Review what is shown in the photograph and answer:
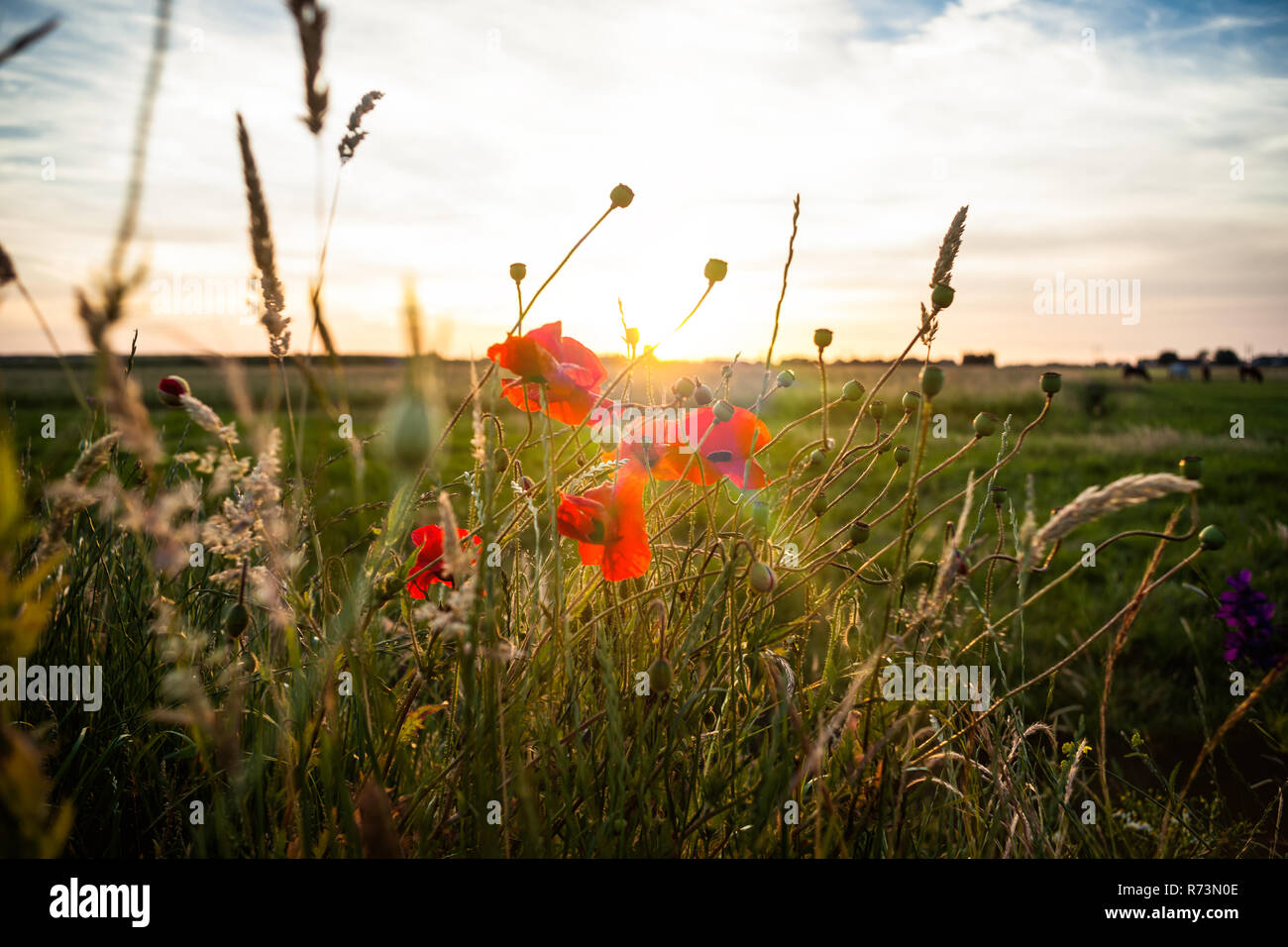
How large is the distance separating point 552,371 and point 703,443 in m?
0.27

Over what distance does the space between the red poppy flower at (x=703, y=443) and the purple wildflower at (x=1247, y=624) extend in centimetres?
182

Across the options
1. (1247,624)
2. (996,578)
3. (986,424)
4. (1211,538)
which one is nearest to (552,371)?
(986,424)

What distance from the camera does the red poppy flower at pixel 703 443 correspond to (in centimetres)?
126

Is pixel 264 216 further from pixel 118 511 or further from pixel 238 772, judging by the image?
pixel 118 511

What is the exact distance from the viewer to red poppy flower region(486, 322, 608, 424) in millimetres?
1102

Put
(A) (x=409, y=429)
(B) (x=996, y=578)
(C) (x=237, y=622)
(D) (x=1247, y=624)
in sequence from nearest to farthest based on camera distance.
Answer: (A) (x=409, y=429), (C) (x=237, y=622), (D) (x=1247, y=624), (B) (x=996, y=578)

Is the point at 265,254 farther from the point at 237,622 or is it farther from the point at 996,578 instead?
the point at 996,578

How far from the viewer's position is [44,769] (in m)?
1.34

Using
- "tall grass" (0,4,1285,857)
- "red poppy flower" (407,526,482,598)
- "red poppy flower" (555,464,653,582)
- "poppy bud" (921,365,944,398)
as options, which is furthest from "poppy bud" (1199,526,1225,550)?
"red poppy flower" (407,526,482,598)

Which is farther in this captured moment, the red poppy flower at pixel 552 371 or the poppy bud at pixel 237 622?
the red poppy flower at pixel 552 371

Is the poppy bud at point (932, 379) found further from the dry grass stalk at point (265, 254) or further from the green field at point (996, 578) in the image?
the dry grass stalk at point (265, 254)

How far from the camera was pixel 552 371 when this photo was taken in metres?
1.20

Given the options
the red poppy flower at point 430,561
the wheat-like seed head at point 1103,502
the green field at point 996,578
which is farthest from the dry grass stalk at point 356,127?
the wheat-like seed head at point 1103,502

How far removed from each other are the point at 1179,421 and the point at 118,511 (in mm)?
14411
